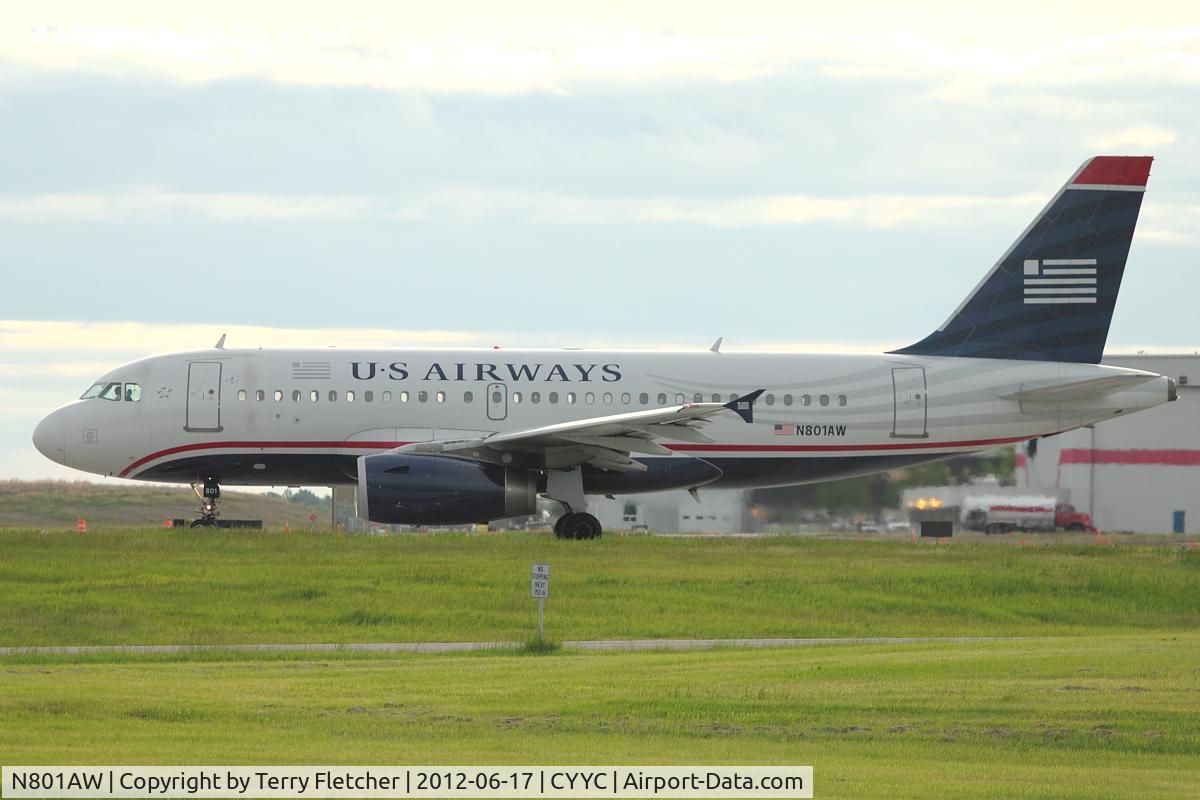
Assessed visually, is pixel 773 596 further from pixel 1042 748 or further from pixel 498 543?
pixel 1042 748

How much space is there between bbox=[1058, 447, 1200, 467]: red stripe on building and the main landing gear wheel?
19.0 m

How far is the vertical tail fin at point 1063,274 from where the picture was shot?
123ft

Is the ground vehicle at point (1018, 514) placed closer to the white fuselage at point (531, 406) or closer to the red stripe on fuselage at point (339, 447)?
the white fuselage at point (531, 406)

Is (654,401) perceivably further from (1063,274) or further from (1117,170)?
(1117,170)

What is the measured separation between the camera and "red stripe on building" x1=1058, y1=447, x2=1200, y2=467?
164 ft

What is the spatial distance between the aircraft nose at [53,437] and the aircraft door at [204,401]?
9.16ft

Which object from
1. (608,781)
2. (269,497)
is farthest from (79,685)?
(269,497)

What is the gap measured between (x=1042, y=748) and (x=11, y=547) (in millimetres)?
21680

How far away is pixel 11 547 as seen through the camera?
101 ft

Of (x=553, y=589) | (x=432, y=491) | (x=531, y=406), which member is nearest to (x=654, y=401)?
(x=531, y=406)

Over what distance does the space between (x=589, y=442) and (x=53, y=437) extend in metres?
11.6

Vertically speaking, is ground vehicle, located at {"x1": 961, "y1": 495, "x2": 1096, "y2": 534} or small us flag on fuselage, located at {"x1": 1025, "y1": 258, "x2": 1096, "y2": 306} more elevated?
small us flag on fuselage, located at {"x1": 1025, "y1": 258, "x2": 1096, "y2": 306}

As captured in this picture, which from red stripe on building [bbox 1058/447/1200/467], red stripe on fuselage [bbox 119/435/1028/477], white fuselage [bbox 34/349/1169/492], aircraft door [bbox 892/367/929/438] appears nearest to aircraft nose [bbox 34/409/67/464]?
white fuselage [bbox 34/349/1169/492]

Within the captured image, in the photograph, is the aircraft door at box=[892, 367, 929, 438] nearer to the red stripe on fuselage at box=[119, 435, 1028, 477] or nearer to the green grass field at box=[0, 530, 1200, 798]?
the red stripe on fuselage at box=[119, 435, 1028, 477]
